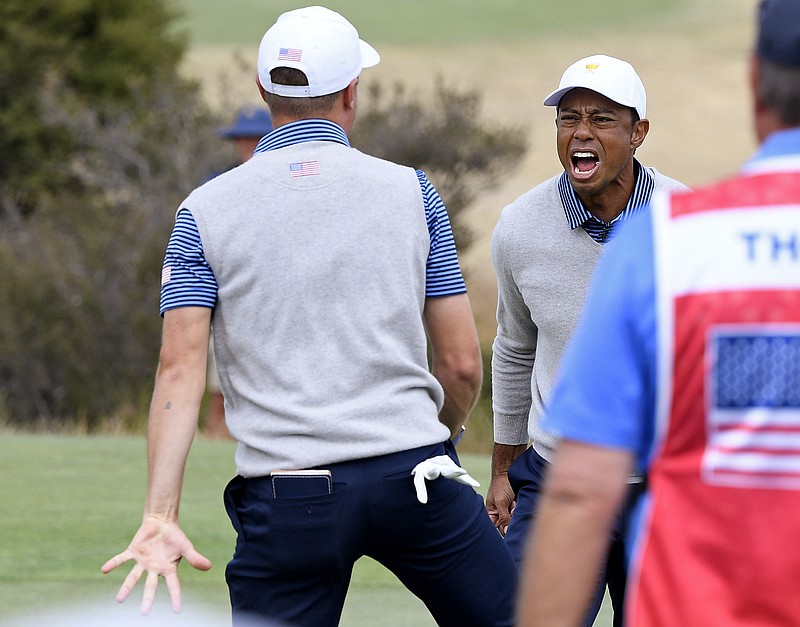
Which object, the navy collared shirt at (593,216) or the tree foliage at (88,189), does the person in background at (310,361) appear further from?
the tree foliage at (88,189)

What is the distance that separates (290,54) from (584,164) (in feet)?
4.47

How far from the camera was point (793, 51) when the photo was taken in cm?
183

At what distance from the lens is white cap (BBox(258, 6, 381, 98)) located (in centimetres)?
329

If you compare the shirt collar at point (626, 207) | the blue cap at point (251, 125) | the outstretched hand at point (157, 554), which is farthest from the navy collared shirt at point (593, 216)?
the blue cap at point (251, 125)

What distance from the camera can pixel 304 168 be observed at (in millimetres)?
3215

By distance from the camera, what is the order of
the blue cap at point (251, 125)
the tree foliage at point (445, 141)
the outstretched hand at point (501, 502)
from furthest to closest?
1. the tree foliage at point (445, 141)
2. the blue cap at point (251, 125)
3. the outstretched hand at point (501, 502)

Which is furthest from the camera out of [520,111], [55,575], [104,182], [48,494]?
[520,111]

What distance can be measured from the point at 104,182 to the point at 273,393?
1857 cm

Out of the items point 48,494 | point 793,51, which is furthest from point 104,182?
point 793,51

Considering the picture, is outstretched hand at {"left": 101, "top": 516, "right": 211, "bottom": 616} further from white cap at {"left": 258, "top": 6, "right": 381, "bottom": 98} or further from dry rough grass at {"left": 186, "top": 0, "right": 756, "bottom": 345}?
dry rough grass at {"left": 186, "top": 0, "right": 756, "bottom": 345}

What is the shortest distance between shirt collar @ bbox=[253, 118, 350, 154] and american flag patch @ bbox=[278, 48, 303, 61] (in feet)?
0.47

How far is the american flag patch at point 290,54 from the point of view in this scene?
10.8 ft

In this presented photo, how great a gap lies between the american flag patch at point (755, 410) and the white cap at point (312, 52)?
174 centimetres

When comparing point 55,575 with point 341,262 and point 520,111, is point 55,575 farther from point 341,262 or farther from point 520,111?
point 520,111
